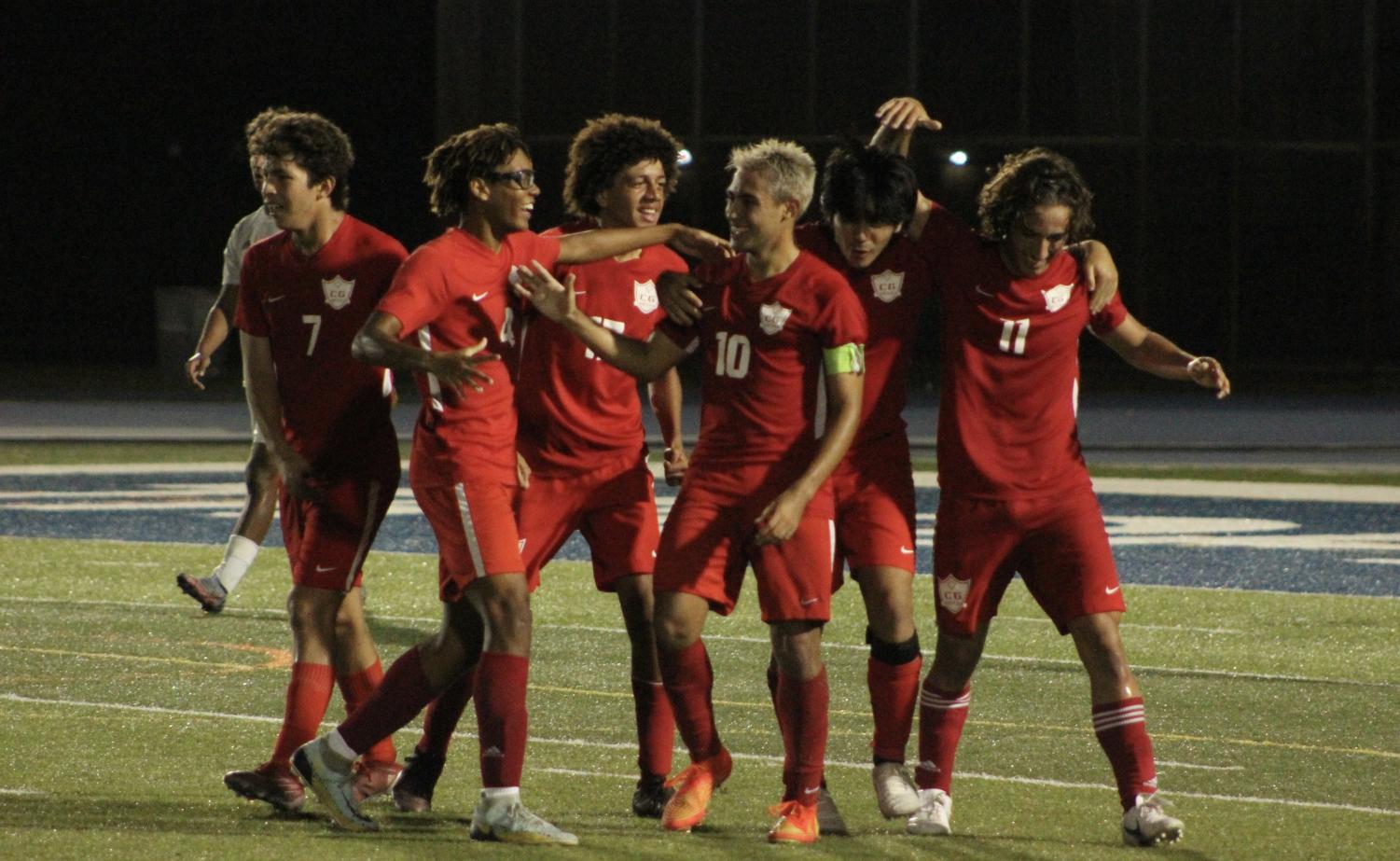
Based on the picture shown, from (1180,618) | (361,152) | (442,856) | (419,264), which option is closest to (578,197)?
(419,264)

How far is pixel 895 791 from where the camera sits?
6703 mm

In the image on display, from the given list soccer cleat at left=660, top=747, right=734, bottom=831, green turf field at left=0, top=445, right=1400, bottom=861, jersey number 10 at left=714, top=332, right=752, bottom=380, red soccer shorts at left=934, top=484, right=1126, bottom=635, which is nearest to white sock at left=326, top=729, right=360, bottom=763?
green turf field at left=0, top=445, right=1400, bottom=861

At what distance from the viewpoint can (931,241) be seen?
6770 millimetres

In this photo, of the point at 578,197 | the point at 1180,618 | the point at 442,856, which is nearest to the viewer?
the point at 442,856

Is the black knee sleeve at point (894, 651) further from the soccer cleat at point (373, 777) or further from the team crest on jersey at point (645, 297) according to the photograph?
the soccer cleat at point (373, 777)

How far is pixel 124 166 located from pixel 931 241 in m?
35.0

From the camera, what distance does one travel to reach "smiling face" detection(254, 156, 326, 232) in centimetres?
670

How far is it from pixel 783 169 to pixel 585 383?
3.27ft

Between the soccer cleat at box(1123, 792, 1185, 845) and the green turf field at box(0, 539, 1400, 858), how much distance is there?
0.06 meters

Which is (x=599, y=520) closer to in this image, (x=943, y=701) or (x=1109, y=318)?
(x=943, y=701)

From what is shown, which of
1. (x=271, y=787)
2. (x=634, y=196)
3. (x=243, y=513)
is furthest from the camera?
(x=243, y=513)

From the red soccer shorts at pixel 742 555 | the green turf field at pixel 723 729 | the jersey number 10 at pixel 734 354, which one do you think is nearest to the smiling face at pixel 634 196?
the jersey number 10 at pixel 734 354

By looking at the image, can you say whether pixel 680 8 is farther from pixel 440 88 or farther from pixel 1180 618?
pixel 1180 618

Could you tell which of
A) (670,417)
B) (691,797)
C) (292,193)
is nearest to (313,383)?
(292,193)
